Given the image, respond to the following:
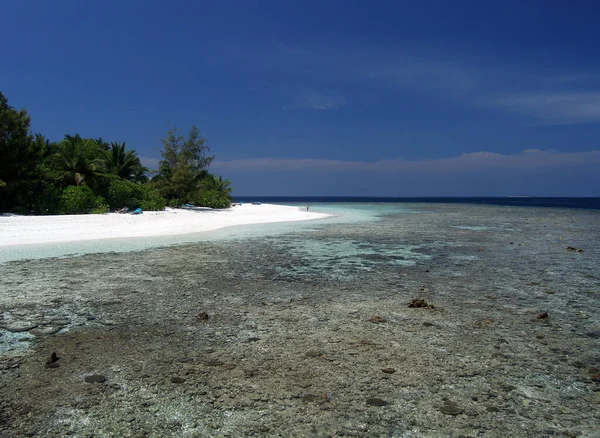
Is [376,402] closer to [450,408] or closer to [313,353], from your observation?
[450,408]

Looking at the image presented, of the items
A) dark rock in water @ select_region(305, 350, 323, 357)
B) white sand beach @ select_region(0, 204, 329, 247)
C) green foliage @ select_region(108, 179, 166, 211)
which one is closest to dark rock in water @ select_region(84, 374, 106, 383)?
dark rock in water @ select_region(305, 350, 323, 357)

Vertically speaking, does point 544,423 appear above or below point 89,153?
below

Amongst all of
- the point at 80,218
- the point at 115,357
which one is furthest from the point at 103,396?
the point at 80,218

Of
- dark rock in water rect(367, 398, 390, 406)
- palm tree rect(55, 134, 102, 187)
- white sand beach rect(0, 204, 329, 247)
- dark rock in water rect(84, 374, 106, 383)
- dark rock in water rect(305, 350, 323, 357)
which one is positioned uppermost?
palm tree rect(55, 134, 102, 187)

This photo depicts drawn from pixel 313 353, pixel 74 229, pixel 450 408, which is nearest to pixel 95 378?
pixel 313 353

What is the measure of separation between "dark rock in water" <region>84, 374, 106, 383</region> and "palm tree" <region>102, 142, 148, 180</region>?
37465 millimetres

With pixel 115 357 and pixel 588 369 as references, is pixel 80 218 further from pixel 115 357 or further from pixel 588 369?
pixel 588 369

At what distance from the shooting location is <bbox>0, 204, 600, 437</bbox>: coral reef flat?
341cm

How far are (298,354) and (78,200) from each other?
28.0 meters

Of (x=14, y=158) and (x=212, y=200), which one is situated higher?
(x=14, y=158)

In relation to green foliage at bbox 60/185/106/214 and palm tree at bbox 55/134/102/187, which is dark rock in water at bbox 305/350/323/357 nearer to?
green foliage at bbox 60/185/106/214

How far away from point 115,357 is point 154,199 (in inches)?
1305

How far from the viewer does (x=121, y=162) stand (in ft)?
128

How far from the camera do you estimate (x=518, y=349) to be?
5.02 m
